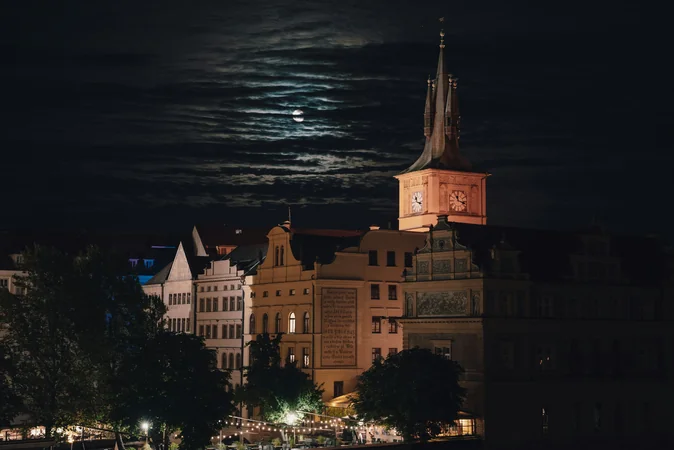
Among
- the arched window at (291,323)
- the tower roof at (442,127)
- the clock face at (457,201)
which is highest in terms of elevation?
the tower roof at (442,127)

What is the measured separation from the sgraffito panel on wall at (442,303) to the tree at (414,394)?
4.79 meters

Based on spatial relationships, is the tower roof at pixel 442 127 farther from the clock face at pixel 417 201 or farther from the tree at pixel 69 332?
the tree at pixel 69 332

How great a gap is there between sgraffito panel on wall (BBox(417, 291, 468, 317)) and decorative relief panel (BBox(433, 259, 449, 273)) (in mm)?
1394

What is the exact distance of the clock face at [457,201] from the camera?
118 meters

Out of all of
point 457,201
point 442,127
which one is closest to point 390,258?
point 457,201

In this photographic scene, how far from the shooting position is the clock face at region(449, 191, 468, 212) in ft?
388

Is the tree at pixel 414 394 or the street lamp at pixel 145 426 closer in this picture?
the street lamp at pixel 145 426

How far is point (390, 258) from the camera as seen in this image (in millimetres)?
104250

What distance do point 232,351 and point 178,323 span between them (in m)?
12.9

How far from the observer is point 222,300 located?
11731 cm

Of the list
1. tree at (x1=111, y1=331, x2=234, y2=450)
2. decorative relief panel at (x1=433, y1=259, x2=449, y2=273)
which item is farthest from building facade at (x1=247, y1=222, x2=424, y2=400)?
tree at (x1=111, y1=331, x2=234, y2=450)

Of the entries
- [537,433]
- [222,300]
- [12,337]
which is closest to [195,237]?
[222,300]

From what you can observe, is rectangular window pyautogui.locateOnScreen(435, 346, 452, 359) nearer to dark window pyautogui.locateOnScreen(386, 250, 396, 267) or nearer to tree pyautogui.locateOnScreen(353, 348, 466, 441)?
tree pyautogui.locateOnScreen(353, 348, 466, 441)

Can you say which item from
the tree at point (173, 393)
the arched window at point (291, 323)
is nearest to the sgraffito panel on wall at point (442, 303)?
the tree at point (173, 393)
